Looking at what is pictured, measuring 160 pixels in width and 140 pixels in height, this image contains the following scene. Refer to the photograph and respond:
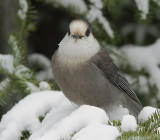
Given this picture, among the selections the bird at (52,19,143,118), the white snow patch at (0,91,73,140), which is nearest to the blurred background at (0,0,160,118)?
the white snow patch at (0,91,73,140)

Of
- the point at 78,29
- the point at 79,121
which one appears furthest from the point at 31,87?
the point at 79,121

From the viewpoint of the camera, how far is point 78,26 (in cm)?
268

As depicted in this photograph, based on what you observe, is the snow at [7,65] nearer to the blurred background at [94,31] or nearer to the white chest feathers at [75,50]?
the blurred background at [94,31]

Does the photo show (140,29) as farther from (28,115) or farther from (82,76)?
(28,115)

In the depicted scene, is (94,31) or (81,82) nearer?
(81,82)

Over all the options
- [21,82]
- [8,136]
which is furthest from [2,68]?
[8,136]

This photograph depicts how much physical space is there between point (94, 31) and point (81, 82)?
2.94 feet

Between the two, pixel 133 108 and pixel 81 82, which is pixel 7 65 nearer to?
pixel 81 82

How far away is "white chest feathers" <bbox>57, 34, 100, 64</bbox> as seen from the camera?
106 inches

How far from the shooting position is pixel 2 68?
2.93 metres

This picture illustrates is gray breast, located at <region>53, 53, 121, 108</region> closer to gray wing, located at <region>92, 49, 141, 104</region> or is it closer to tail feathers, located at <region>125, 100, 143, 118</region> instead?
gray wing, located at <region>92, 49, 141, 104</region>

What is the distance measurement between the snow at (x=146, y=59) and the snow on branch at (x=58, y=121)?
0.97 m

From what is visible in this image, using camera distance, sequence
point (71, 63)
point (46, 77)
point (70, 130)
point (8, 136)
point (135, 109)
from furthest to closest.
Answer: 1. point (46, 77)
2. point (135, 109)
3. point (71, 63)
4. point (8, 136)
5. point (70, 130)

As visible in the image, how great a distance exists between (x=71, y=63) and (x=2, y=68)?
2.01ft
